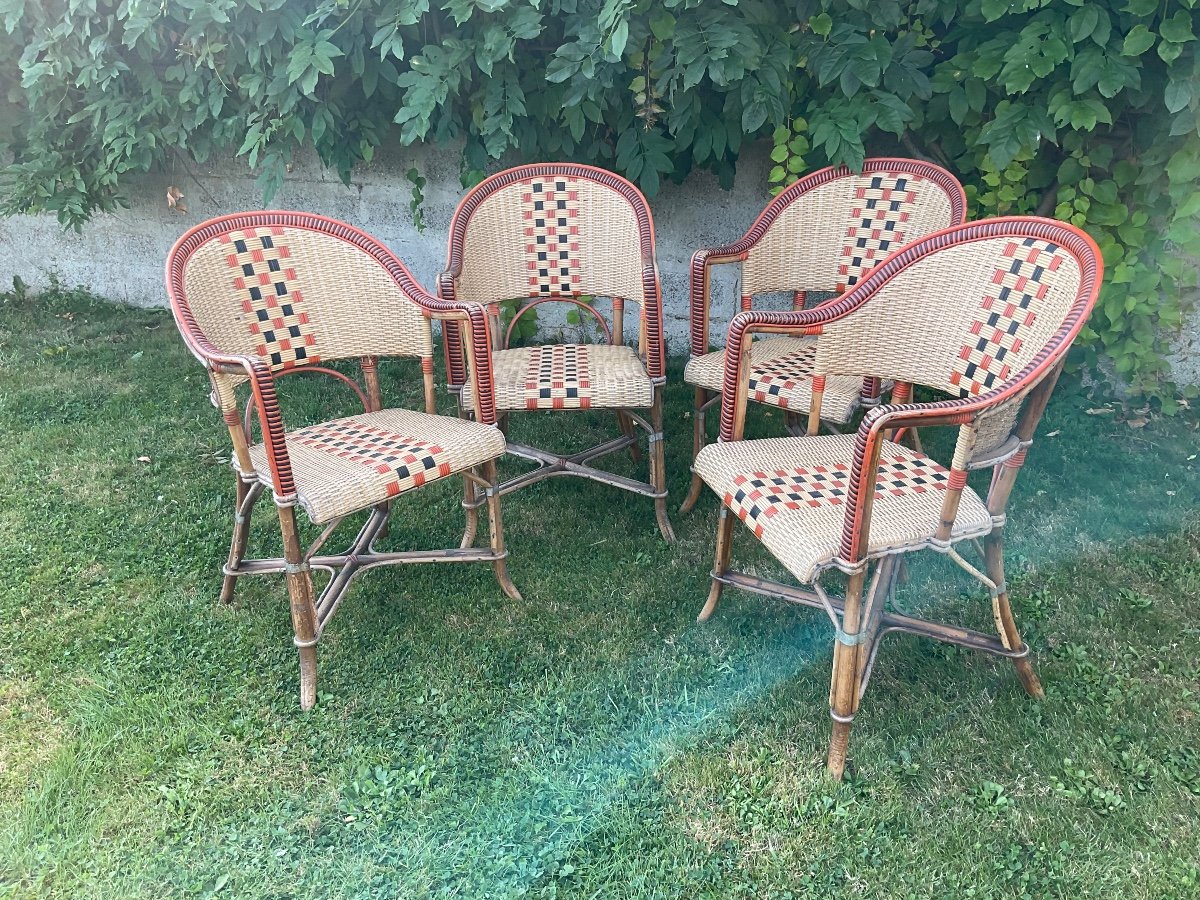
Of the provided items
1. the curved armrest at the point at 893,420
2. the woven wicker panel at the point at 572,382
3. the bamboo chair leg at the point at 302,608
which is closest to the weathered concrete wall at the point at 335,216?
the woven wicker panel at the point at 572,382

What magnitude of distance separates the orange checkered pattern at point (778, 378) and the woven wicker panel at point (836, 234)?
340 mm

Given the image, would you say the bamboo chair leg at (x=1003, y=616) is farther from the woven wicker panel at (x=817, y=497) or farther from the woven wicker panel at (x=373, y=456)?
the woven wicker panel at (x=373, y=456)

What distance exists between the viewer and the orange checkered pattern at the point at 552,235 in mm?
2781

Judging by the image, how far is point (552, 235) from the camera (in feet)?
9.23

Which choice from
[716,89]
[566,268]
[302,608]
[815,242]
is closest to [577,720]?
[302,608]

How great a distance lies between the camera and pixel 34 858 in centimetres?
166

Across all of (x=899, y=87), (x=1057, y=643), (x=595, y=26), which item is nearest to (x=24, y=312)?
(x=595, y=26)

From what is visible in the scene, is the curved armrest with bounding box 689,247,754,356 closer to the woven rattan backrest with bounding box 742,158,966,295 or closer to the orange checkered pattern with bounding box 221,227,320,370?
the woven rattan backrest with bounding box 742,158,966,295

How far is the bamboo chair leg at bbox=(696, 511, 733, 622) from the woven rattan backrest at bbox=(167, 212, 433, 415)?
902 millimetres

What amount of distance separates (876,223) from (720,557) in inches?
48.6

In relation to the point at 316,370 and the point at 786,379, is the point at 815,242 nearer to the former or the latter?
the point at 786,379

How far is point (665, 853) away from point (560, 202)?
192cm

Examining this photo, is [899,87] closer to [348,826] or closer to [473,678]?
[473,678]

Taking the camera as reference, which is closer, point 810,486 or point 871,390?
point 810,486
